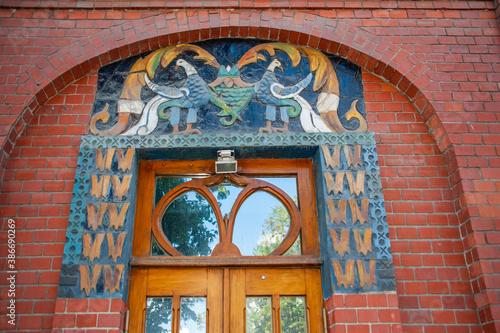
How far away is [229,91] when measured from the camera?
462cm

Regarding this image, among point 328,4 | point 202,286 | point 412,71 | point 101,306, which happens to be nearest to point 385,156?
point 412,71

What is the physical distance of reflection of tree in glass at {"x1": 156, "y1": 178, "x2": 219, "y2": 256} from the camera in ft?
13.8

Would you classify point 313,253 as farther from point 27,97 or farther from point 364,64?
point 27,97

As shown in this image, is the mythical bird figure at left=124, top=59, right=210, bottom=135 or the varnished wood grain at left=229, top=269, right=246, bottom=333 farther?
the mythical bird figure at left=124, top=59, right=210, bottom=135

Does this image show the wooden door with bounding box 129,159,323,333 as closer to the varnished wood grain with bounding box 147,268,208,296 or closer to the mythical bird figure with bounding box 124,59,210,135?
the varnished wood grain with bounding box 147,268,208,296

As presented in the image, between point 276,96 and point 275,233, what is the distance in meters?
1.29

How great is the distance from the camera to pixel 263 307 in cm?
400

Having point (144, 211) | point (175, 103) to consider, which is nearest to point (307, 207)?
point (144, 211)

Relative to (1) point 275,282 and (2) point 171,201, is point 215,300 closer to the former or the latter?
(1) point 275,282

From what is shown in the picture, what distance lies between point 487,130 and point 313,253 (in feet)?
6.24

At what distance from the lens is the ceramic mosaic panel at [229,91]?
446 centimetres

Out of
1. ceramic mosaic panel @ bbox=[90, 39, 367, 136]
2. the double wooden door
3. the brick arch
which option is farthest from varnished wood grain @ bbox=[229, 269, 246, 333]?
the brick arch

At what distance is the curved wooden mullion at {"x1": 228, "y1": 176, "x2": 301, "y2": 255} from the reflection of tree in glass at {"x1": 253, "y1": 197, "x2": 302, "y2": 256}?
4cm

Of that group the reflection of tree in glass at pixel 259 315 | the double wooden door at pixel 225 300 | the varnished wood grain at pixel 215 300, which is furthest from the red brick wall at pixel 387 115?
the varnished wood grain at pixel 215 300
